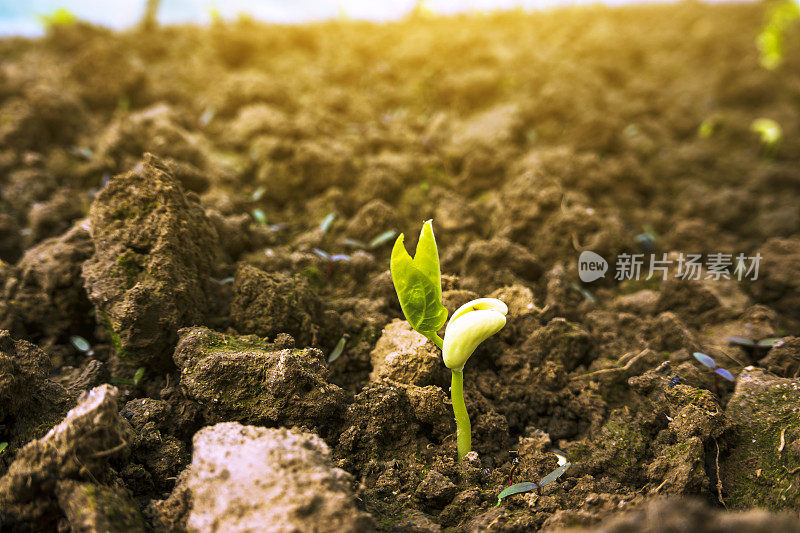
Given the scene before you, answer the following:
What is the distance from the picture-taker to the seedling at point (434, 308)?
1407mm

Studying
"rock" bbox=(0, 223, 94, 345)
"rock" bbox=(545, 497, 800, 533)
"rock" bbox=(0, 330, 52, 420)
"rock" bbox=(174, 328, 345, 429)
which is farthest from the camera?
"rock" bbox=(0, 223, 94, 345)

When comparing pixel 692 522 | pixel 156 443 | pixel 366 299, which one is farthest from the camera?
pixel 366 299

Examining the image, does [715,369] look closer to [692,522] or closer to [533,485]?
[533,485]

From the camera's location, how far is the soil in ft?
4.46

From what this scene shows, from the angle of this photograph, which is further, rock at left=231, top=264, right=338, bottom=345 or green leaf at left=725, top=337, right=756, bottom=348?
green leaf at left=725, top=337, right=756, bottom=348

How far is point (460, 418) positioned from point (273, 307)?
31.0 inches

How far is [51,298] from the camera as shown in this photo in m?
2.02

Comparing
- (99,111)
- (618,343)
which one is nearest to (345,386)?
(618,343)

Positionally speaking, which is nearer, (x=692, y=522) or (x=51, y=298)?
(x=692, y=522)

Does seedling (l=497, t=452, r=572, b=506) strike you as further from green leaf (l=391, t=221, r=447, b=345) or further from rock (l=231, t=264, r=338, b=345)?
rock (l=231, t=264, r=338, b=345)

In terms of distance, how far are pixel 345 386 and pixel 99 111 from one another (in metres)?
2.94

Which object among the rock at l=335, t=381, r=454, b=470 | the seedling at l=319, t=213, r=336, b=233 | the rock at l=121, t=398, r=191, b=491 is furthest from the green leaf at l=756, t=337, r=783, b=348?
the rock at l=121, t=398, r=191, b=491

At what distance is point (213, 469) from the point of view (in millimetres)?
1238

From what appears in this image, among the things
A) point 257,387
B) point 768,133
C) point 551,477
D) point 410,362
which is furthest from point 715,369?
point 768,133
